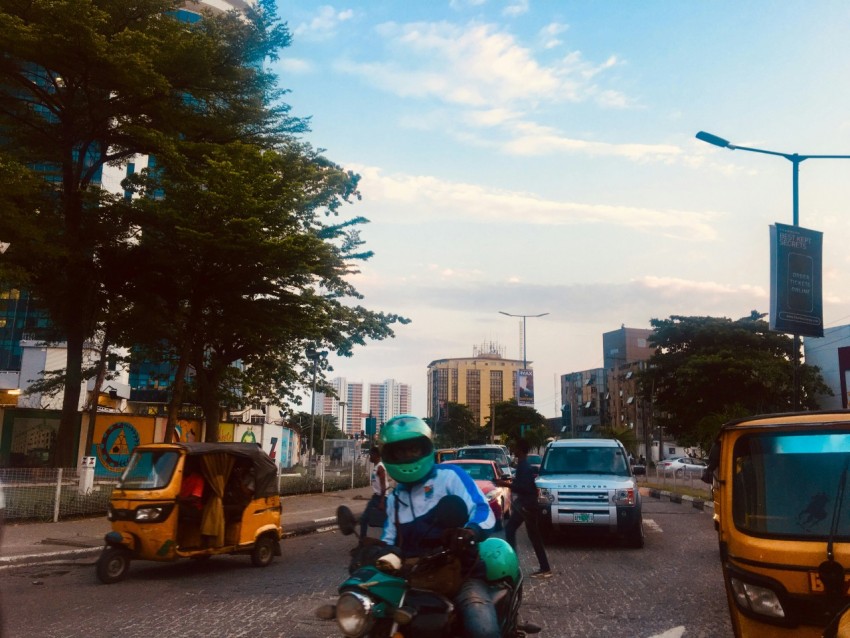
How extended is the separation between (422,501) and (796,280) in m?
14.3

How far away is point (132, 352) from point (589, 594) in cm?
A: 2516

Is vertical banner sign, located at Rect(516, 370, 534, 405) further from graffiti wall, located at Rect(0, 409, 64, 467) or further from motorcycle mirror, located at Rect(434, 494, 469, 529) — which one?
motorcycle mirror, located at Rect(434, 494, 469, 529)

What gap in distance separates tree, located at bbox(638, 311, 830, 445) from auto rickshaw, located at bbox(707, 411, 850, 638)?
39375mm

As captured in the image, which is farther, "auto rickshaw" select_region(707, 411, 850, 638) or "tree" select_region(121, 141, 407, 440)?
"tree" select_region(121, 141, 407, 440)

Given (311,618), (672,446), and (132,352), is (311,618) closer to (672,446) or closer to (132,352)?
(132,352)

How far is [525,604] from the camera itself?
8.01 metres

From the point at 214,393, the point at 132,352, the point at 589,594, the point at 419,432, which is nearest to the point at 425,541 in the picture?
the point at 419,432

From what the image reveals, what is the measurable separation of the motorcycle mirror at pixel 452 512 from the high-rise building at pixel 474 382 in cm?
16619

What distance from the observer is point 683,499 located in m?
27.4

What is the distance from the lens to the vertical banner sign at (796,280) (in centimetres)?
1563

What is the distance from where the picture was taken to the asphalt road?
6887 millimetres

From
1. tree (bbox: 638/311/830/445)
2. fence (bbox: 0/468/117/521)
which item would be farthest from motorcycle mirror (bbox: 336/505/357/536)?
tree (bbox: 638/311/830/445)

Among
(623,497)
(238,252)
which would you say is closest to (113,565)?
(623,497)

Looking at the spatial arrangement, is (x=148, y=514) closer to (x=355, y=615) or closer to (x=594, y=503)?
(x=594, y=503)
